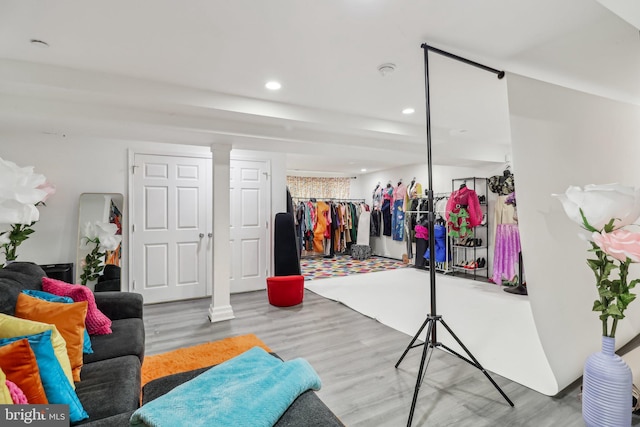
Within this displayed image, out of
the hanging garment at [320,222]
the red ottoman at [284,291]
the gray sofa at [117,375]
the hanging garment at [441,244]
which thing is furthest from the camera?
the hanging garment at [320,222]

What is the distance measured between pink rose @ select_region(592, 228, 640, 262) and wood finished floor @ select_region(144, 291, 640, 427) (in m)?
1.12

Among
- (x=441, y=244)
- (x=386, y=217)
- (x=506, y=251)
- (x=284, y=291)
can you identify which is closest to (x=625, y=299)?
(x=284, y=291)

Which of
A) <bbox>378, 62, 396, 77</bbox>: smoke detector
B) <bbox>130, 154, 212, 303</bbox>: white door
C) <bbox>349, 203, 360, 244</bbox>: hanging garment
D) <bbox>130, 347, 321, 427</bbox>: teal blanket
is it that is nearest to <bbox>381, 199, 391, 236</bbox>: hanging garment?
<bbox>349, 203, 360, 244</bbox>: hanging garment

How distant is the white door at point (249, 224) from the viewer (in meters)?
4.39

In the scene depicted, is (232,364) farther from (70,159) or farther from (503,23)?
(70,159)

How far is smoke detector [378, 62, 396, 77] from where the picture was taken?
2125mm

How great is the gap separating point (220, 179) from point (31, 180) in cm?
191

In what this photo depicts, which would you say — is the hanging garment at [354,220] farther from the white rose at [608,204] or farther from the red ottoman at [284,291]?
the white rose at [608,204]

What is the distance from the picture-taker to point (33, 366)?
41.4 inches

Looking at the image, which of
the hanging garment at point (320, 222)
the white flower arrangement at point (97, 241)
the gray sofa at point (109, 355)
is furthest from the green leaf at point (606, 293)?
the hanging garment at point (320, 222)

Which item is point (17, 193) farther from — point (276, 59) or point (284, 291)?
point (284, 291)

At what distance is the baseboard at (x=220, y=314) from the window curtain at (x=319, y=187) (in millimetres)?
4539

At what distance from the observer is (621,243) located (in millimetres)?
1102

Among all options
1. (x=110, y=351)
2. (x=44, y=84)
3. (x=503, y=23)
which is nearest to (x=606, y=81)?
(x=503, y=23)
